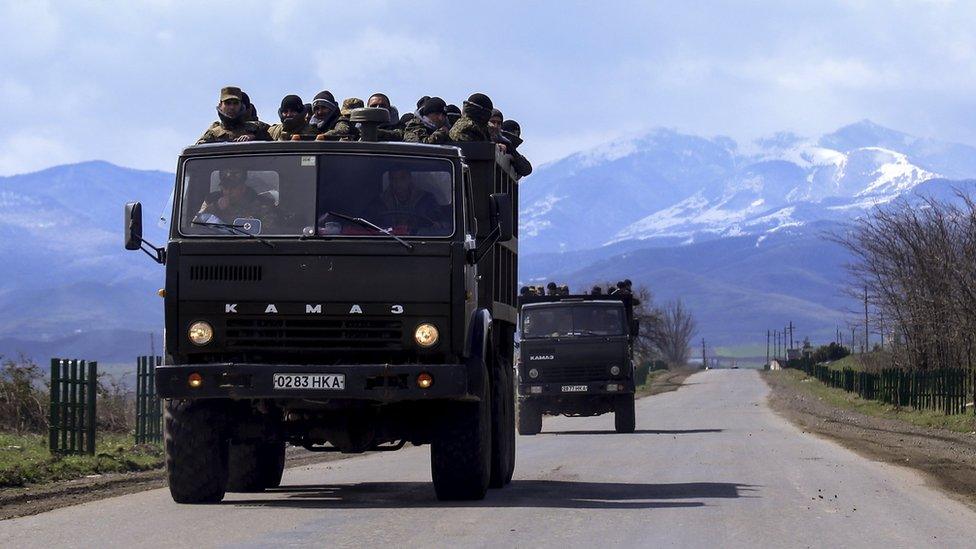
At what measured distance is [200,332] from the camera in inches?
474

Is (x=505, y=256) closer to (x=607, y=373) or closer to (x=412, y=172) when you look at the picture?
(x=412, y=172)

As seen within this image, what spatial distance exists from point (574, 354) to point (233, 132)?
57.8 ft

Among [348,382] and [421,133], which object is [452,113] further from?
[348,382]

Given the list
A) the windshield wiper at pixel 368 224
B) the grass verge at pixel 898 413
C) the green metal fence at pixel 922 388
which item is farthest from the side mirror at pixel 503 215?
the green metal fence at pixel 922 388

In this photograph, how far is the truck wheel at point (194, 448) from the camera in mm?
12477

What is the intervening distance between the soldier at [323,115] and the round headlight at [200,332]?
255cm

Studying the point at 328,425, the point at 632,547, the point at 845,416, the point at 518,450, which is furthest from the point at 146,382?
the point at 845,416

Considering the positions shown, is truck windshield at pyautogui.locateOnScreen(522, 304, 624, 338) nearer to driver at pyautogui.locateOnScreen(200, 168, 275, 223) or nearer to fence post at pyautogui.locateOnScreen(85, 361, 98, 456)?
fence post at pyautogui.locateOnScreen(85, 361, 98, 456)

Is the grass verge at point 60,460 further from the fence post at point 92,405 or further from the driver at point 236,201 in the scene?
the driver at point 236,201

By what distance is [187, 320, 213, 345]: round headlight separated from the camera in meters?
12.0

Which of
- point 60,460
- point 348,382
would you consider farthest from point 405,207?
point 60,460

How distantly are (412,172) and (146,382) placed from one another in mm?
11746

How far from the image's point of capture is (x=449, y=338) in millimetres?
12047

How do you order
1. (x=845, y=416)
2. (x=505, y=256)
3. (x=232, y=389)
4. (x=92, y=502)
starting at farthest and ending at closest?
1. (x=845, y=416)
2. (x=505, y=256)
3. (x=92, y=502)
4. (x=232, y=389)
